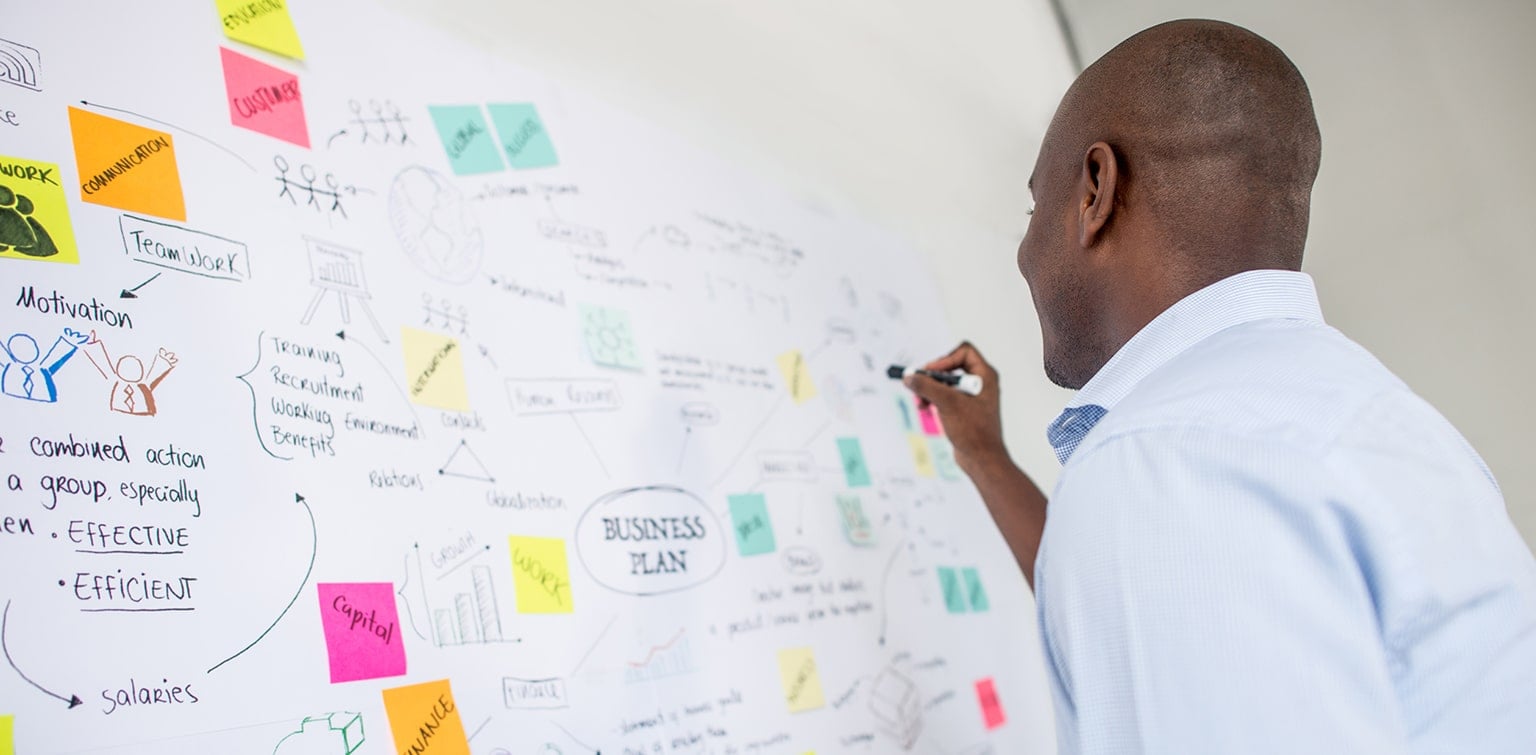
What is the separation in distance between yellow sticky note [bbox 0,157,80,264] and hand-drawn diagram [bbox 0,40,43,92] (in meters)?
0.07

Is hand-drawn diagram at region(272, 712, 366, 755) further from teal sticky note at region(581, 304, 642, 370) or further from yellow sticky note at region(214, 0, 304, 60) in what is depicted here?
yellow sticky note at region(214, 0, 304, 60)

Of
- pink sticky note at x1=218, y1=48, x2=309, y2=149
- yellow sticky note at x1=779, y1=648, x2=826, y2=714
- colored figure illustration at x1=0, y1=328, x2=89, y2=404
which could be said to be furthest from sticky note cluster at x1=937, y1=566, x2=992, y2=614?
colored figure illustration at x1=0, y1=328, x2=89, y2=404

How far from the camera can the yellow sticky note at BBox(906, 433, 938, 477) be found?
1.68m

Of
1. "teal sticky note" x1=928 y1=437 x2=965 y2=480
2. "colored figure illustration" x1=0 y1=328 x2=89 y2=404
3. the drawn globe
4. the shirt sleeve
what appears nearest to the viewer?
Result: the shirt sleeve

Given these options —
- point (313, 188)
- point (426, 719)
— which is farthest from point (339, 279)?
point (426, 719)

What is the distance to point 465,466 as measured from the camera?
102 centimetres

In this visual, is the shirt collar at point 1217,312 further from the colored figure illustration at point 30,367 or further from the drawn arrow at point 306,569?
the colored figure illustration at point 30,367

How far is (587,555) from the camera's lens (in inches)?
43.3

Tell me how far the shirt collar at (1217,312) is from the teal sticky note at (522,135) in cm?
72

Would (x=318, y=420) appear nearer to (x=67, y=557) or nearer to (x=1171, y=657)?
(x=67, y=557)

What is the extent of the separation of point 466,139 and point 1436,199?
6.36 ft

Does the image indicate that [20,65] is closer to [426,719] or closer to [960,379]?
[426,719]

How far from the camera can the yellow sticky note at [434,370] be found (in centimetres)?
100

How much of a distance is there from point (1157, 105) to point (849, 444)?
0.74m
